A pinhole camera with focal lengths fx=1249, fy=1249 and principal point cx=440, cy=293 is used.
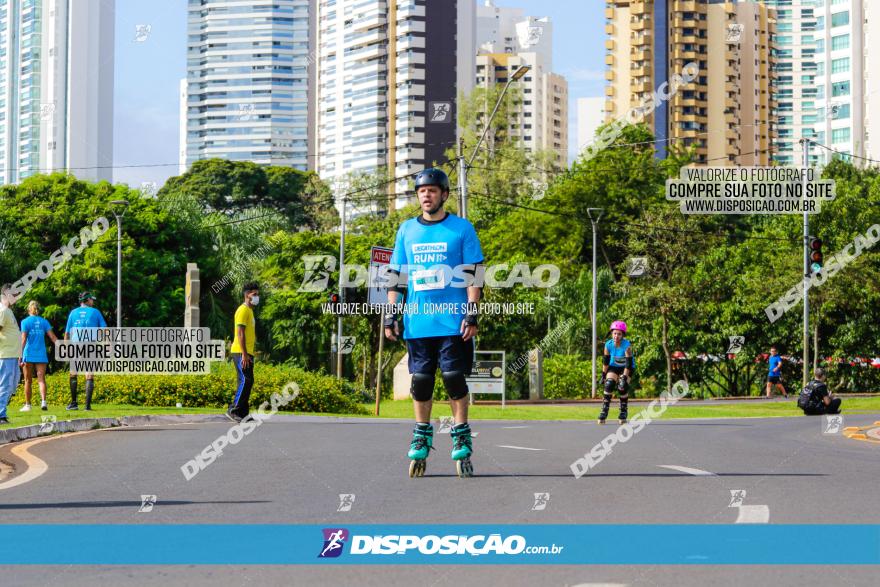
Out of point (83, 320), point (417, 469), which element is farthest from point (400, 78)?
point (417, 469)

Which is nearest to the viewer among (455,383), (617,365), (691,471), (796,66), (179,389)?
(455,383)

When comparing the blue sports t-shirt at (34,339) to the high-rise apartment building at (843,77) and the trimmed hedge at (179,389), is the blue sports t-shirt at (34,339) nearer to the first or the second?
the trimmed hedge at (179,389)

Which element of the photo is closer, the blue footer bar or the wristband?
the blue footer bar

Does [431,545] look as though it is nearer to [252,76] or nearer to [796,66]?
[252,76]

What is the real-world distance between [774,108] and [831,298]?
10358 centimetres

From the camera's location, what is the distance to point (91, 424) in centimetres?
1666

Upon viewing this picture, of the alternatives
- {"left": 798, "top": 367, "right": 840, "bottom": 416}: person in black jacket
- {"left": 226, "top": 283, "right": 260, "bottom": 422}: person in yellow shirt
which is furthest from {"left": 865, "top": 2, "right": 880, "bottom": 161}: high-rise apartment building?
{"left": 226, "top": 283, "right": 260, "bottom": 422}: person in yellow shirt

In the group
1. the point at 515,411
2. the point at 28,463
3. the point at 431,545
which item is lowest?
the point at 515,411

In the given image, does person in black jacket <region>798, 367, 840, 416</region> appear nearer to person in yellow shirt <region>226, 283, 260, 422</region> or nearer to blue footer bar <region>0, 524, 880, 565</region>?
person in yellow shirt <region>226, 283, 260, 422</region>

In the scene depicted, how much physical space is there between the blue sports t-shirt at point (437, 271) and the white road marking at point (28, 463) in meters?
3.04

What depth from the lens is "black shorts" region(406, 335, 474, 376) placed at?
9352 mm

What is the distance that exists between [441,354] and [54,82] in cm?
14217

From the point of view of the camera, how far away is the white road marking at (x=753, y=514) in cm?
670
